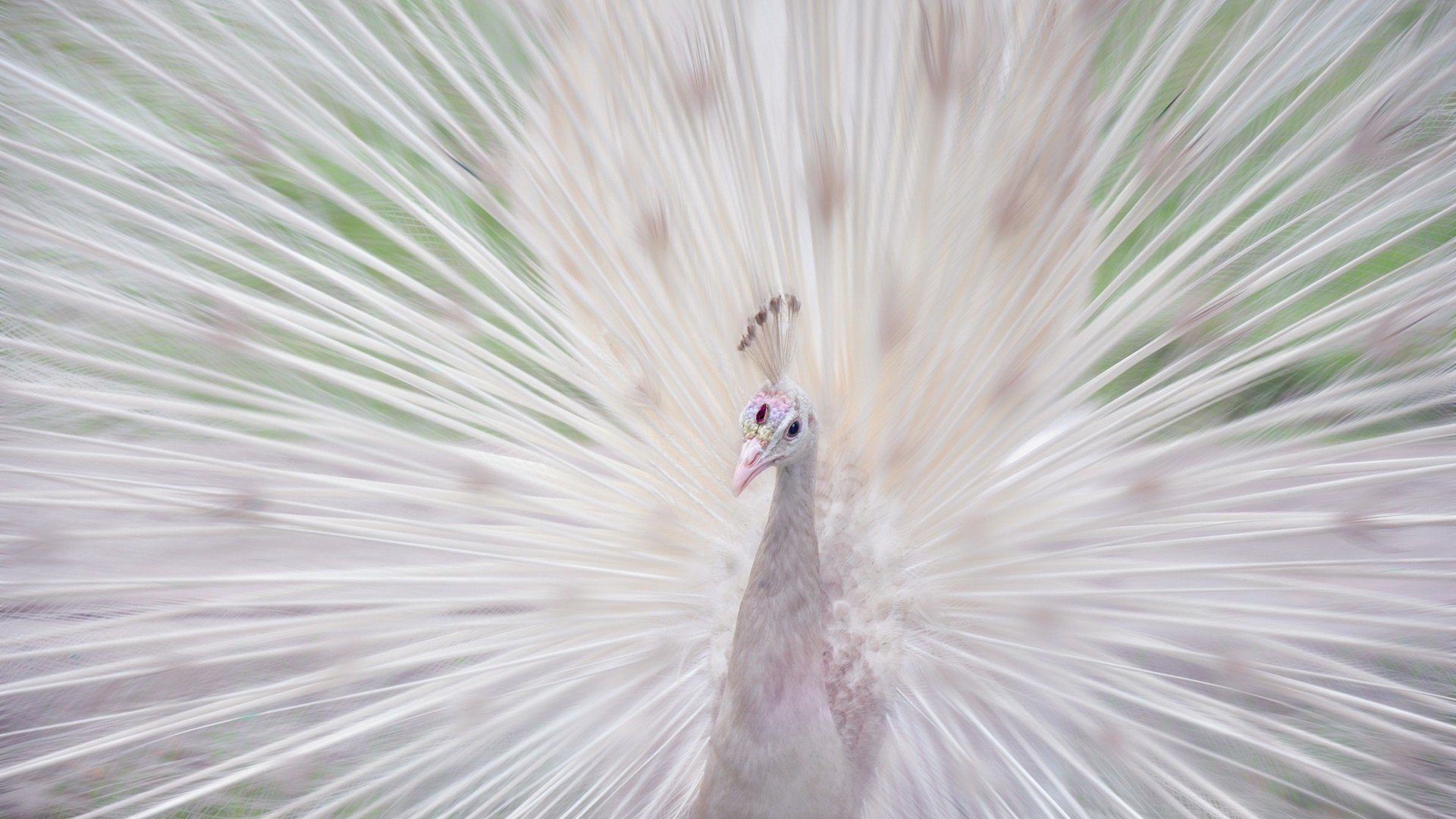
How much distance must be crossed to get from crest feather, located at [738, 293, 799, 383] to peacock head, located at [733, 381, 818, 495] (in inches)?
0.9

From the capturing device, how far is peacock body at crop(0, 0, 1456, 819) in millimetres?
1507

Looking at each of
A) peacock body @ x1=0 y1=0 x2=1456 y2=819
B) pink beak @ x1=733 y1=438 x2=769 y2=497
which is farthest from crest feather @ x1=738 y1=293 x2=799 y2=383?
pink beak @ x1=733 y1=438 x2=769 y2=497

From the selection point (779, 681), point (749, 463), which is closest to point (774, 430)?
point (749, 463)

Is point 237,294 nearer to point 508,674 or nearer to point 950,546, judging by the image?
point 508,674

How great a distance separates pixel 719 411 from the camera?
1792mm

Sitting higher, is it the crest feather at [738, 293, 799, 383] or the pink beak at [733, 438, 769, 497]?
the crest feather at [738, 293, 799, 383]

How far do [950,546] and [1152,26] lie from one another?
779mm

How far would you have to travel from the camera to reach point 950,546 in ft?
5.69

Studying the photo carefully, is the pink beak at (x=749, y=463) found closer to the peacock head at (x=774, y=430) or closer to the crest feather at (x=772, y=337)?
the peacock head at (x=774, y=430)

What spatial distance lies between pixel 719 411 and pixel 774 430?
42 cm

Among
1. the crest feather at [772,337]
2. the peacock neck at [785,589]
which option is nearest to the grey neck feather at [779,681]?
the peacock neck at [785,589]

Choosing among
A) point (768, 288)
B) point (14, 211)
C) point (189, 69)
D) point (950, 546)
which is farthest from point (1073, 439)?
point (14, 211)

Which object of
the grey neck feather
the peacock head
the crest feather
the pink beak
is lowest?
the grey neck feather

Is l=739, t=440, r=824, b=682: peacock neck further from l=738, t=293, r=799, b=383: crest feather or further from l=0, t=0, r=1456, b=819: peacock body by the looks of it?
l=738, t=293, r=799, b=383: crest feather
